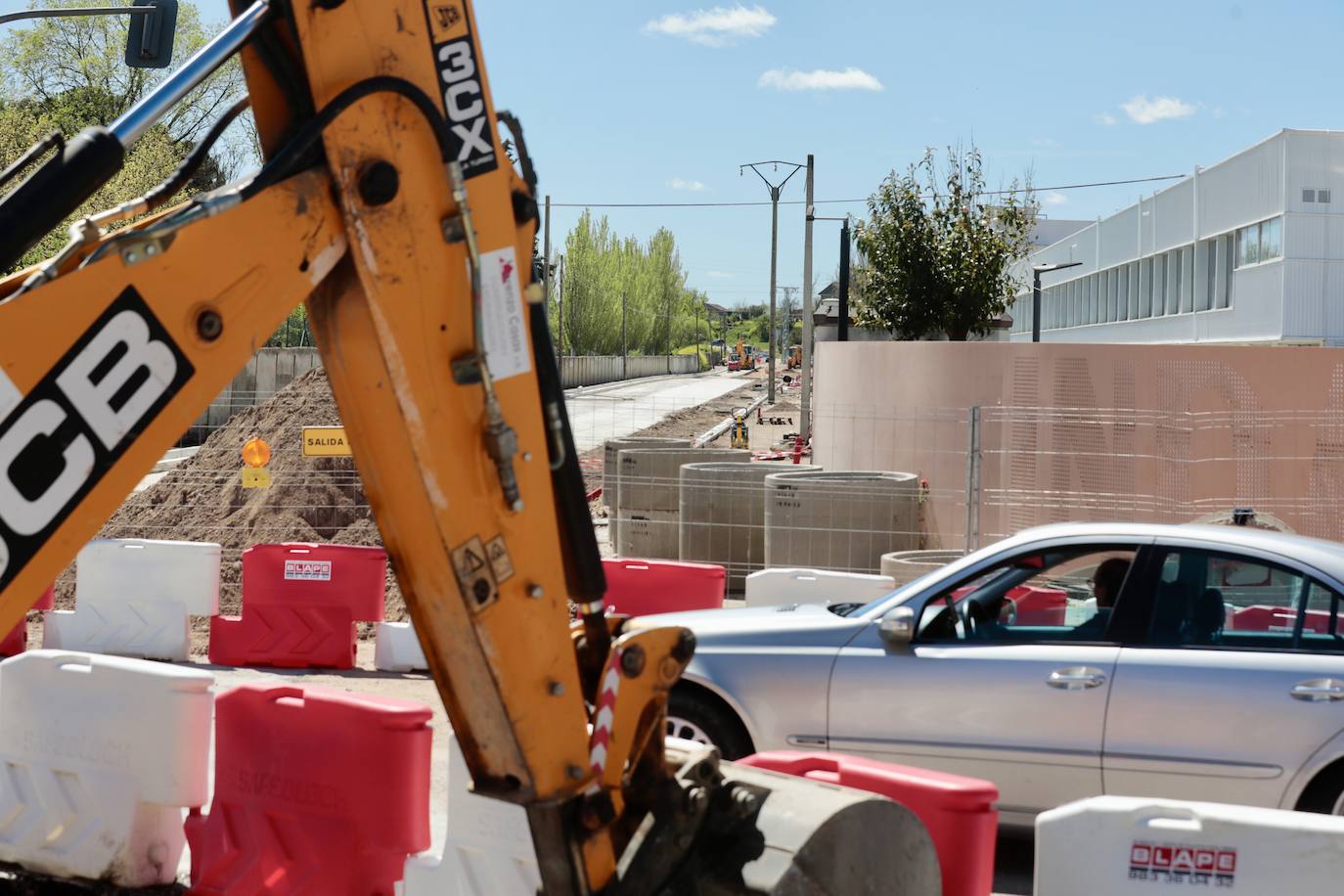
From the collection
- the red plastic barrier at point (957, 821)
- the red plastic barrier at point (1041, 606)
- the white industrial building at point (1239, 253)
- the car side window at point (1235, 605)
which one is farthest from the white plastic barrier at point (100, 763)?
the white industrial building at point (1239, 253)

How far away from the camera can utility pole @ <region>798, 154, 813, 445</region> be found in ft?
110

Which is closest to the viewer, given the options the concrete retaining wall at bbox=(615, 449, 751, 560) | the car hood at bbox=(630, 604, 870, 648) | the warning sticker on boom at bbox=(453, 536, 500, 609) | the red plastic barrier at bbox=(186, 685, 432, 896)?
the warning sticker on boom at bbox=(453, 536, 500, 609)

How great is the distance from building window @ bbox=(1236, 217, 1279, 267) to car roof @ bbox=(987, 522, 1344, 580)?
29.6 metres

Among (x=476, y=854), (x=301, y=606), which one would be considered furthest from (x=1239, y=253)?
(x=476, y=854)

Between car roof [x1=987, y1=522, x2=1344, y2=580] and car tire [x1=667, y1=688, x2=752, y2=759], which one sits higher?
car roof [x1=987, y1=522, x2=1344, y2=580]

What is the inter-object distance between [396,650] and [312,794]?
18.2ft

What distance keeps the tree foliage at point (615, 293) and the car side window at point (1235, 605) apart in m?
90.6

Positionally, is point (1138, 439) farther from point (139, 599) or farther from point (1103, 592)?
point (139, 599)

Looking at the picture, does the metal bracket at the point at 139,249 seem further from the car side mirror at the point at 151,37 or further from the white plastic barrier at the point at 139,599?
the car side mirror at the point at 151,37

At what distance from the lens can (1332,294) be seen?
3338cm

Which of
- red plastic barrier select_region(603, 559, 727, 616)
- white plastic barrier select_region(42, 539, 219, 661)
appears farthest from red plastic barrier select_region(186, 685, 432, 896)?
white plastic barrier select_region(42, 539, 219, 661)

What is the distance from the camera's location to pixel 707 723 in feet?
22.8

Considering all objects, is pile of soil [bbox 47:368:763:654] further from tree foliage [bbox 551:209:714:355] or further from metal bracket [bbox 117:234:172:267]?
tree foliage [bbox 551:209:714:355]

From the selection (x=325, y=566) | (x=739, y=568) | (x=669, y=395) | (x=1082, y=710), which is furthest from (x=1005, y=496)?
(x=669, y=395)
